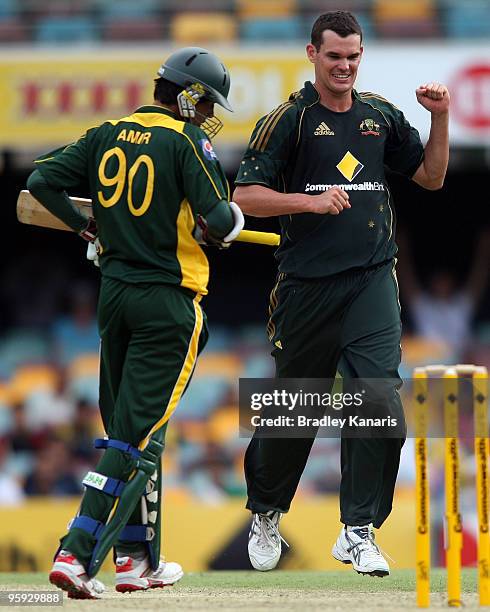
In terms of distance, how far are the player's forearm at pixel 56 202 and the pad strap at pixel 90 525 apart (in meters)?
1.12

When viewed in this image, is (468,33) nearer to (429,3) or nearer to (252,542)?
(429,3)

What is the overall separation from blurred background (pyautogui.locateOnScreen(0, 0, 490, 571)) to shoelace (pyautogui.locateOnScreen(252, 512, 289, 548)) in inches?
157

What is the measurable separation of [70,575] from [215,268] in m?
9.83

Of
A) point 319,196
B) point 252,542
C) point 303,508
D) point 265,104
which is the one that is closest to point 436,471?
point 303,508

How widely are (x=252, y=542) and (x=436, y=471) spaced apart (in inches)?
210

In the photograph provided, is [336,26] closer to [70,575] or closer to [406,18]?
[70,575]

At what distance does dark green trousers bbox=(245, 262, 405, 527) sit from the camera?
558 centimetres

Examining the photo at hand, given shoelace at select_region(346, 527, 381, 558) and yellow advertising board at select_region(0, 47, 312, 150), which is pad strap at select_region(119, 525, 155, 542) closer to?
shoelace at select_region(346, 527, 381, 558)

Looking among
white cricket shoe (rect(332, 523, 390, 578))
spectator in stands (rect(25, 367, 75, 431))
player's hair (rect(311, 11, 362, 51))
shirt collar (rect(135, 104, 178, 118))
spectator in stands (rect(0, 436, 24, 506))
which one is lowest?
spectator in stands (rect(0, 436, 24, 506))

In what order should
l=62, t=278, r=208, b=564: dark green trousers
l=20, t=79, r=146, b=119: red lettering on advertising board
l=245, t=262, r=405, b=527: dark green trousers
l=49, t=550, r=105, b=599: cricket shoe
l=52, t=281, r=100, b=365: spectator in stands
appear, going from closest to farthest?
l=49, t=550, r=105, b=599: cricket shoe → l=62, t=278, r=208, b=564: dark green trousers → l=245, t=262, r=405, b=527: dark green trousers → l=20, t=79, r=146, b=119: red lettering on advertising board → l=52, t=281, r=100, b=365: spectator in stands

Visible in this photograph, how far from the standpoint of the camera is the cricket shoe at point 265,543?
5977mm

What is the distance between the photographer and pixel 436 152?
5836 millimetres

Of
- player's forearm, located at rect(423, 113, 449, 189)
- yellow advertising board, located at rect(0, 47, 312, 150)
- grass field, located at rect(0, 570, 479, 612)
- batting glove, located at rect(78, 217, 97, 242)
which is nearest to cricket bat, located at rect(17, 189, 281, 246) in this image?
batting glove, located at rect(78, 217, 97, 242)

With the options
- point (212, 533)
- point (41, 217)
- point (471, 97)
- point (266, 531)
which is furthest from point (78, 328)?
point (41, 217)
